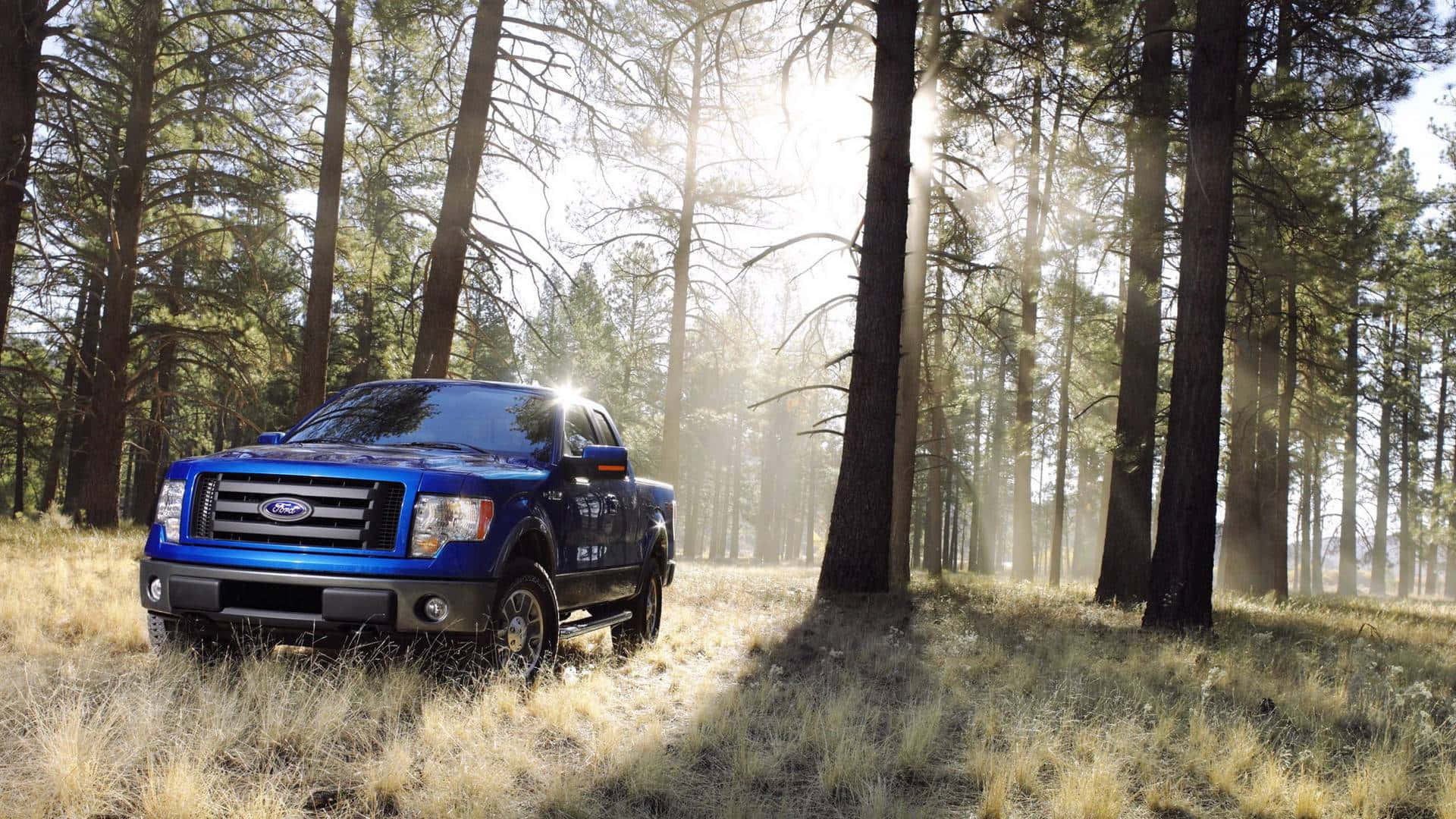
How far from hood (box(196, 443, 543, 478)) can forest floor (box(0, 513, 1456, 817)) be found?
1.19 m

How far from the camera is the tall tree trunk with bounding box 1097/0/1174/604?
13.3 m

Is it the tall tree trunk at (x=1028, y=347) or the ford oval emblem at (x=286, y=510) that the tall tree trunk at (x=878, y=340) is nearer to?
the tall tree trunk at (x=1028, y=347)

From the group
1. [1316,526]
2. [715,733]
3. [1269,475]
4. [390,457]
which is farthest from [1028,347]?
[1316,526]

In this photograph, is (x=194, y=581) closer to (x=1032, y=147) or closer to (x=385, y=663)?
(x=385, y=663)

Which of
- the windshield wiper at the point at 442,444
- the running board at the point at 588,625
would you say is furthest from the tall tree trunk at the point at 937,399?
the windshield wiper at the point at 442,444

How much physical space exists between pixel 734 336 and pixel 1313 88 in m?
13.2

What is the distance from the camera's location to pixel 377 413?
692 cm

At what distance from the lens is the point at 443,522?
209 inches

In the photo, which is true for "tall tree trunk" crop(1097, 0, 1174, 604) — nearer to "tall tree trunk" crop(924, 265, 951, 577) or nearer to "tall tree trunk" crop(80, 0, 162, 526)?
"tall tree trunk" crop(924, 265, 951, 577)

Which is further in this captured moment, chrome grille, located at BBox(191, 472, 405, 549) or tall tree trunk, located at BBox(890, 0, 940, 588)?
tall tree trunk, located at BBox(890, 0, 940, 588)

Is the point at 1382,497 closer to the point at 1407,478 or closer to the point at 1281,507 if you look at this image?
the point at 1407,478

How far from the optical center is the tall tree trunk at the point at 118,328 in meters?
16.3

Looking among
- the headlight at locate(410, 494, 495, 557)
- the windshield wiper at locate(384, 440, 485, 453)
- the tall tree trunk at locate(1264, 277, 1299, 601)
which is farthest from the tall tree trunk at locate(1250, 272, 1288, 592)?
the headlight at locate(410, 494, 495, 557)

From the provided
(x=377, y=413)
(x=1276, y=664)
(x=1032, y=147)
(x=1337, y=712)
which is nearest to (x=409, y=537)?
(x=377, y=413)
